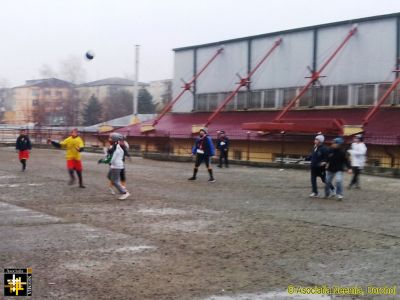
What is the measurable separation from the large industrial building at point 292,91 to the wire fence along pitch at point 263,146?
0.20 ft

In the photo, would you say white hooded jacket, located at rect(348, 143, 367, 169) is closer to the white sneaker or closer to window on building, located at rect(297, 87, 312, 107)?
the white sneaker

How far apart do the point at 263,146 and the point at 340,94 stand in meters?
5.85

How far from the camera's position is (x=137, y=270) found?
23.8 ft

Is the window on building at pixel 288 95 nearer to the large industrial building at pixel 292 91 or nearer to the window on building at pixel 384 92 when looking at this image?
the large industrial building at pixel 292 91

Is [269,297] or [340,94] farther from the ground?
[340,94]

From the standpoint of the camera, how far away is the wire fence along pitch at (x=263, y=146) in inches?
1086

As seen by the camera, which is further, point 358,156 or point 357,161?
point 358,156

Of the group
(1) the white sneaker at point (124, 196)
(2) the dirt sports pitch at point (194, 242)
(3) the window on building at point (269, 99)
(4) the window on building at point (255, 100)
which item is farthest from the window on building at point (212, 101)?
(1) the white sneaker at point (124, 196)

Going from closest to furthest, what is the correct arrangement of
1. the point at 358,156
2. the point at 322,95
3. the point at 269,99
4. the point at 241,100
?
the point at 358,156 → the point at 322,95 → the point at 269,99 → the point at 241,100

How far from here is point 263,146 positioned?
34062 millimetres

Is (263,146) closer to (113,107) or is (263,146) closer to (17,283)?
(17,283)

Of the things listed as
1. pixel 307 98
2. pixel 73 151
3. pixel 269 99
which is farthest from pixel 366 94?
pixel 73 151

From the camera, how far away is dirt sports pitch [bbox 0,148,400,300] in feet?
22.0

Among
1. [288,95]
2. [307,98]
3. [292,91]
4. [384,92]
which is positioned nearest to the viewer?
[384,92]
